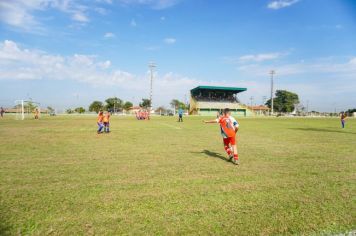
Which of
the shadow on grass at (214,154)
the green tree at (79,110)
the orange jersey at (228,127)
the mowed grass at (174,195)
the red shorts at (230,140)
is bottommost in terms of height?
the mowed grass at (174,195)

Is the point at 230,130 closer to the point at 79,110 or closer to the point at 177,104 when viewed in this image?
the point at 79,110

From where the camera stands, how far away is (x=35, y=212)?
4.08 meters

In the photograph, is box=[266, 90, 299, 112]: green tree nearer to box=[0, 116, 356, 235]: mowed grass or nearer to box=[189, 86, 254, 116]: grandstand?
box=[189, 86, 254, 116]: grandstand

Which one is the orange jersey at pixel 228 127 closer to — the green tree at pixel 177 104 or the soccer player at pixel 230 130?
the soccer player at pixel 230 130

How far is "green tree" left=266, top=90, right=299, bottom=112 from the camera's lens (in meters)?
128

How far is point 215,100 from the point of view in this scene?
92.6 meters

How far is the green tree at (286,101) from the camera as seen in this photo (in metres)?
128

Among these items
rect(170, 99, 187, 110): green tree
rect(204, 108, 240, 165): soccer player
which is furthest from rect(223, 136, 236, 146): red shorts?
rect(170, 99, 187, 110): green tree

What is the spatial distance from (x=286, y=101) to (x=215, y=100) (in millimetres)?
54835

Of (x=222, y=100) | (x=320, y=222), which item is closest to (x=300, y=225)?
(x=320, y=222)

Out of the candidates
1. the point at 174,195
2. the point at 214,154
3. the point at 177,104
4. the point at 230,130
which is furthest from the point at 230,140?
the point at 177,104

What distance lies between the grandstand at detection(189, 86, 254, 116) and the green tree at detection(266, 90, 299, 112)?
4543 cm

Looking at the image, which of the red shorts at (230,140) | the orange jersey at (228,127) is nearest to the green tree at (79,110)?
the red shorts at (230,140)

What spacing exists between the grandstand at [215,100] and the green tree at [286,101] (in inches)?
1789
